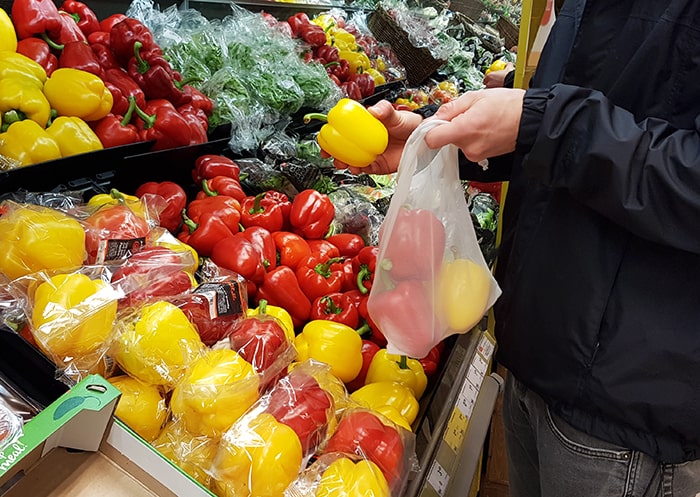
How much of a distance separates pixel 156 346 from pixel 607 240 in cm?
88

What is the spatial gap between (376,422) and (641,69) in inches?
31.9

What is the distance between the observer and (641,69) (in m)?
0.97

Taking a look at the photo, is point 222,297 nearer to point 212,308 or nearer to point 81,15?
point 212,308

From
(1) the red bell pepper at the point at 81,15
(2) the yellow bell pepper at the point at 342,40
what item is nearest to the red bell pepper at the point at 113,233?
(1) the red bell pepper at the point at 81,15

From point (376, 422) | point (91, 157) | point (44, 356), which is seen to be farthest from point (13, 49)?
point (376, 422)

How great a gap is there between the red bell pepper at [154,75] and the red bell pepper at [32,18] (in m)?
0.29

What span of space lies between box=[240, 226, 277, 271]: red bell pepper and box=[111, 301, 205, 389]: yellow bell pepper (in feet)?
2.27

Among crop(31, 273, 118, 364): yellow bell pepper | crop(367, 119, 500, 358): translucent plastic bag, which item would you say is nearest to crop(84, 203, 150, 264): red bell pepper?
crop(31, 273, 118, 364): yellow bell pepper

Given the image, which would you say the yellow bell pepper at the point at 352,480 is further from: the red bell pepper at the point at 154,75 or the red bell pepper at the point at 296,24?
the red bell pepper at the point at 296,24

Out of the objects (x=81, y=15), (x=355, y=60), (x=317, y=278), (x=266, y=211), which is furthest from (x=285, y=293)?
(x=355, y=60)

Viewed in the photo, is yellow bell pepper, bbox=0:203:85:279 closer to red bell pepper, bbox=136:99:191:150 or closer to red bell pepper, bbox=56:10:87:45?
red bell pepper, bbox=136:99:191:150

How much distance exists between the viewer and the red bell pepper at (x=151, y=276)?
4.30 feet

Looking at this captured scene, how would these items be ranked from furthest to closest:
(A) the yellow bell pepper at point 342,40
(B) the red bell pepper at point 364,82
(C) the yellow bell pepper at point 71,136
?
(A) the yellow bell pepper at point 342,40 < (B) the red bell pepper at point 364,82 < (C) the yellow bell pepper at point 71,136

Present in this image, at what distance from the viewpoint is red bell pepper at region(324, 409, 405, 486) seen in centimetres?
115
